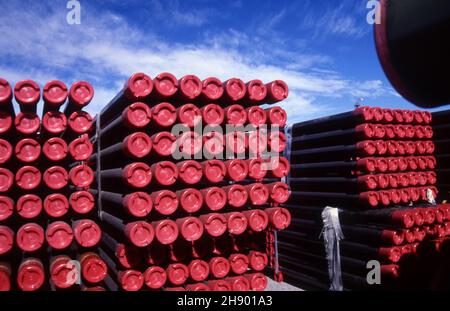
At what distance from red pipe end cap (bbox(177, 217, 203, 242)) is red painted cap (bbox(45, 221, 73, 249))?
163 centimetres

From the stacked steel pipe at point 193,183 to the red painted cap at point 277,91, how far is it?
2cm

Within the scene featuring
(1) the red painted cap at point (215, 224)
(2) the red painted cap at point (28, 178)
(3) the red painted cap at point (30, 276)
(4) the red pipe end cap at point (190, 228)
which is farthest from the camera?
(2) the red painted cap at point (28, 178)

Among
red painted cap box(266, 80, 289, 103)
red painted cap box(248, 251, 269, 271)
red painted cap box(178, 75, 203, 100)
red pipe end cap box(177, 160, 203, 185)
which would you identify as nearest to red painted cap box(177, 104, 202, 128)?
red painted cap box(178, 75, 203, 100)

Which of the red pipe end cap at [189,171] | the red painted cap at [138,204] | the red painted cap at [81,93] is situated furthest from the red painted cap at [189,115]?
the red painted cap at [81,93]

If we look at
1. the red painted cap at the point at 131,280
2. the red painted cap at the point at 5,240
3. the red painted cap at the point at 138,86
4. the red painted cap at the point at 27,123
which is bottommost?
the red painted cap at the point at 131,280

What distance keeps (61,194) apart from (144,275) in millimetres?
1747

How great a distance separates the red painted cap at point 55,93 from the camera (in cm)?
499

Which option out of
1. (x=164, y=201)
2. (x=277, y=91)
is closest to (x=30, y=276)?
(x=164, y=201)

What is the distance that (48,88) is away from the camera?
5047mm

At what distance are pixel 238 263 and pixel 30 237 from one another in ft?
9.80

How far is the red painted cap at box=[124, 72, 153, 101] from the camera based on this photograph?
455 centimetres

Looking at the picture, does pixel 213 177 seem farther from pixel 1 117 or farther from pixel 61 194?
pixel 1 117

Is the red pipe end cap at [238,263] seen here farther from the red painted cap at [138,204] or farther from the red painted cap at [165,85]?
the red painted cap at [165,85]
